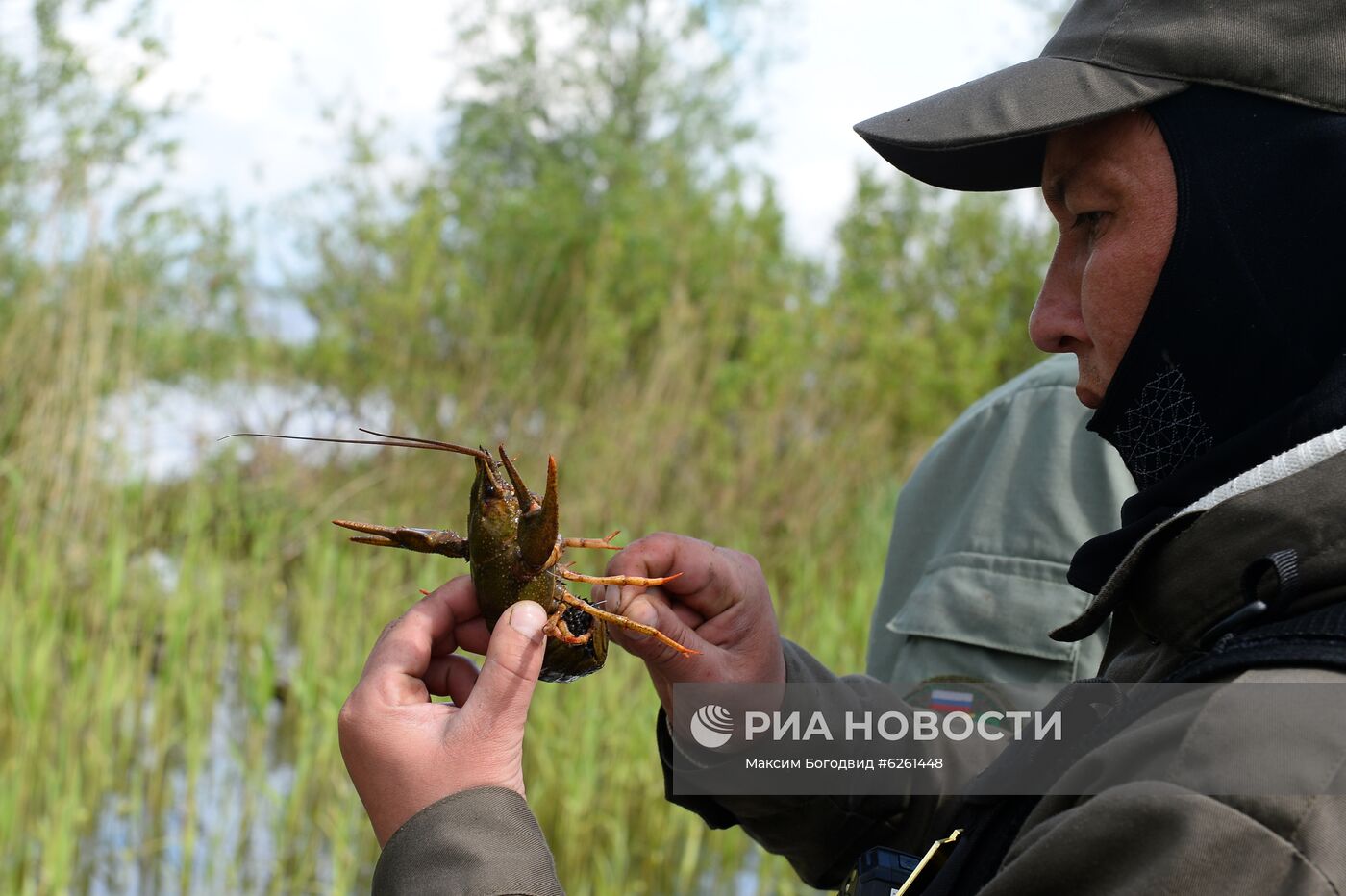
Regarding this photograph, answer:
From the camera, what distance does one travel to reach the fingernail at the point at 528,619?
59.8 inches

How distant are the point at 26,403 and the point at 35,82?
403cm

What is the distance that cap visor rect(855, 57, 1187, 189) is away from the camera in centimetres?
141

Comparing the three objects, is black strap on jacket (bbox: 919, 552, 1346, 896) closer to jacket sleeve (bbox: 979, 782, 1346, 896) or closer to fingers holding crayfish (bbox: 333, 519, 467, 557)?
jacket sleeve (bbox: 979, 782, 1346, 896)

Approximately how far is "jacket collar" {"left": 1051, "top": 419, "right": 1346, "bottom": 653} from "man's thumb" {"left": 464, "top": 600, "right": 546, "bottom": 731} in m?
0.67

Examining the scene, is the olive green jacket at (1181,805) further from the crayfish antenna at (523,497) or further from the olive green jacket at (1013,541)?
the olive green jacket at (1013,541)

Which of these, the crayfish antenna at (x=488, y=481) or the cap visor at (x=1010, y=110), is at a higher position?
the cap visor at (x=1010, y=110)

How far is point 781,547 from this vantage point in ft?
24.5

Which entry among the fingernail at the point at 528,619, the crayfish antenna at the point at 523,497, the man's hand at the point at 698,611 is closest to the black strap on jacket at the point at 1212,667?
the fingernail at the point at 528,619

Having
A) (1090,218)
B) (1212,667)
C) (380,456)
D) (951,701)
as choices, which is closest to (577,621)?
(951,701)

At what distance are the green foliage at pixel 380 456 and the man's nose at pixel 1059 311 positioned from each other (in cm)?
278

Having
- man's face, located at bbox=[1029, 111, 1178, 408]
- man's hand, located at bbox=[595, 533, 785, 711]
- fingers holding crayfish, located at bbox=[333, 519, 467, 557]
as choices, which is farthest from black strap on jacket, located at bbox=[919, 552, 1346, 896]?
fingers holding crayfish, located at bbox=[333, 519, 467, 557]

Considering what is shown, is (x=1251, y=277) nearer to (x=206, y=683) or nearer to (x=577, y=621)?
(x=577, y=621)

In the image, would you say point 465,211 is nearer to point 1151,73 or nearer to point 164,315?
point 164,315

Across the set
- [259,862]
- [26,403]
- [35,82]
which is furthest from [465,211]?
[259,862]
